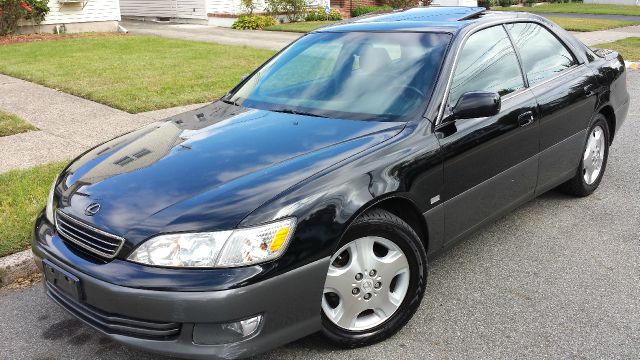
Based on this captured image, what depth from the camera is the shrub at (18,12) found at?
53.7ft

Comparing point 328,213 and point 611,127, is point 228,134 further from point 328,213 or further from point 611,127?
point 611,127

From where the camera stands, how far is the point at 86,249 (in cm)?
286

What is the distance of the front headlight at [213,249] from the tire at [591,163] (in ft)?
10.5

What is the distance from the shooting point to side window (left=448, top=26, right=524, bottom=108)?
12.5 feet

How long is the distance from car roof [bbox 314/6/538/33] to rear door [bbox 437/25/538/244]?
15 cm

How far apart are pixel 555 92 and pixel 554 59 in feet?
1.33

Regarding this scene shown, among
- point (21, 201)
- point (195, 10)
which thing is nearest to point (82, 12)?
point (195, 10)

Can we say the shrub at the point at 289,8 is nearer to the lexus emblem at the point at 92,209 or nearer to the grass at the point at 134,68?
the grass at the point at 134,68

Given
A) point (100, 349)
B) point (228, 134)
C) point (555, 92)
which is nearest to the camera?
point (100, 349)

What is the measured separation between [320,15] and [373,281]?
20509 mm

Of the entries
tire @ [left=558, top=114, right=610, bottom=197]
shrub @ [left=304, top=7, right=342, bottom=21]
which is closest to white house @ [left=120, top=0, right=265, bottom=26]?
shrub @ [left=304, top=7, right=342, bottom=21]

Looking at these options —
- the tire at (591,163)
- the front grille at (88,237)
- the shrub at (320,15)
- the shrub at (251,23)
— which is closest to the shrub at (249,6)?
the shrub at (251,23)

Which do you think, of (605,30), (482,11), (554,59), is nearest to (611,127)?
(554,59)

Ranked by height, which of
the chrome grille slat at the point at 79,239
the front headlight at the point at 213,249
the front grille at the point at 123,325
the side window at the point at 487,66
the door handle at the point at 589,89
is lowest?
the front grille at the point at 123,325
